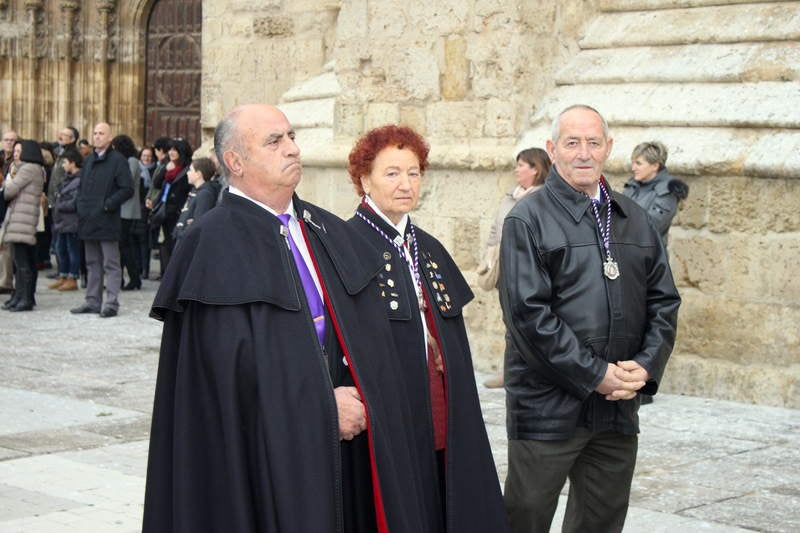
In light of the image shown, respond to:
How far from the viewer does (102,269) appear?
41.1 ft

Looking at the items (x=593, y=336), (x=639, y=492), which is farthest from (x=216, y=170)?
(x=593, y=336)

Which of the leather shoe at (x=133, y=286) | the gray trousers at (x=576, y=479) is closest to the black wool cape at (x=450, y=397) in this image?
the gray trousers at (x=576, y=479)

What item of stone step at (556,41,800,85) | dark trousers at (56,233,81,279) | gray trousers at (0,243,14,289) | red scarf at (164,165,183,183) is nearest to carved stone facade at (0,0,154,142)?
dark trousers at (56,233,81,279)

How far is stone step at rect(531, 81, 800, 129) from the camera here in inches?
325

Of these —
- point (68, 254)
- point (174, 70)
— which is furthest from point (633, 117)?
point (174, 70)

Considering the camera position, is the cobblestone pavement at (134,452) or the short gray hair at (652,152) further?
the short gray hair at (652,152)

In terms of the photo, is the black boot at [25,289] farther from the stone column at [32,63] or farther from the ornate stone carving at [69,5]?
the ornate stone carving at [69,5]

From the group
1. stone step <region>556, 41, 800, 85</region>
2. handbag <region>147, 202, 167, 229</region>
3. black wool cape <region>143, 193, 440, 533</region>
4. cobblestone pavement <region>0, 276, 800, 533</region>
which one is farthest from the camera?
handbag <region>147, 202, 167, 229</region>

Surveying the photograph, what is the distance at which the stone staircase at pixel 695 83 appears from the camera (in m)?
8.23

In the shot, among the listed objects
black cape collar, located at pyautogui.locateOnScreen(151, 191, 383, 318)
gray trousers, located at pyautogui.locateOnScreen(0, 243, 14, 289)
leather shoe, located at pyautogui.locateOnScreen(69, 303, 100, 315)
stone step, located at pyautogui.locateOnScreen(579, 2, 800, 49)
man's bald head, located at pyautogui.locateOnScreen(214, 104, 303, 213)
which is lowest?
leather shoe, located at pyautogui.locateOnScreen(69, 303, 100, 315)

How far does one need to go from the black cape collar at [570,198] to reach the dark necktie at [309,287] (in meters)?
0.92

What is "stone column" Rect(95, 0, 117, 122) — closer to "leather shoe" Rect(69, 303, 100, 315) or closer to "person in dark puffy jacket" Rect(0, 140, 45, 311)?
"person in dark puffy jacket" Rect(0, 140, 45, 311)

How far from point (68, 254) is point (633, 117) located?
7763 millimetres

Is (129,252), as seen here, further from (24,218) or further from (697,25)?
(697,25)
